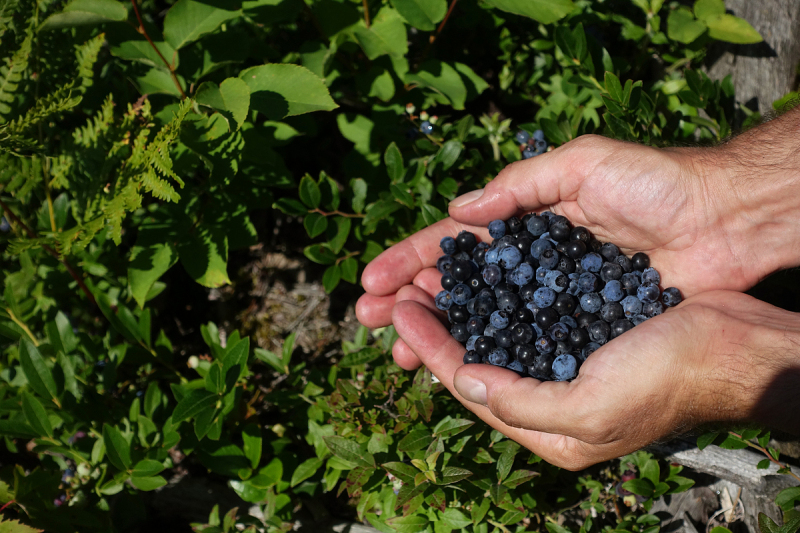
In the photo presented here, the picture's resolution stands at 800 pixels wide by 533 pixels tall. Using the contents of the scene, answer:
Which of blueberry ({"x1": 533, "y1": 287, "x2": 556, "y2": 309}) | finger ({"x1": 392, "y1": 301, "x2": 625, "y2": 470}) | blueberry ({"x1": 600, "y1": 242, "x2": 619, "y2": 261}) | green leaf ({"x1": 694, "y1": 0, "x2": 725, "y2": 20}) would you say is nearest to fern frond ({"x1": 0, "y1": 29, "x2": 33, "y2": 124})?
finger ({"x1": 392, "y1": 301, "x2": 625, "y2": 470})

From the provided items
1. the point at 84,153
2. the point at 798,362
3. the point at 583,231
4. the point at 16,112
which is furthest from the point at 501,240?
the point at 16,112

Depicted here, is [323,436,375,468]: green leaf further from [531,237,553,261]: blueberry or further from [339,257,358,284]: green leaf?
[531,237,553,261]: blueberry

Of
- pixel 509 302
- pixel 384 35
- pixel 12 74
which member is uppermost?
pixel 384 35

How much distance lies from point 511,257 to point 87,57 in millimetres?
1745

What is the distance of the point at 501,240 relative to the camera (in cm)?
208

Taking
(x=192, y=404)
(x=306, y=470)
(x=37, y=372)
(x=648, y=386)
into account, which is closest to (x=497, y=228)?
(x=648, y=386)

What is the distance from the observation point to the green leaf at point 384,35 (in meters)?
2.08

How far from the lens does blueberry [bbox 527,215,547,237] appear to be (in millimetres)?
2076

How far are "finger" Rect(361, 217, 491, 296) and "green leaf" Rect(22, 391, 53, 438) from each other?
123 cm

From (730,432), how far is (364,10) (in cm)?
210

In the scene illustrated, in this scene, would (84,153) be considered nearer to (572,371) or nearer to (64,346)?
(64,346)

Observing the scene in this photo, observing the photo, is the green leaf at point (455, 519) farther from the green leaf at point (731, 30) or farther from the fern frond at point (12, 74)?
the green leaf at point (731, 30)

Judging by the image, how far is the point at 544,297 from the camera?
1.97m

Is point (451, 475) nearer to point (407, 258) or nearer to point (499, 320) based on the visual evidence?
point (499, 320)
